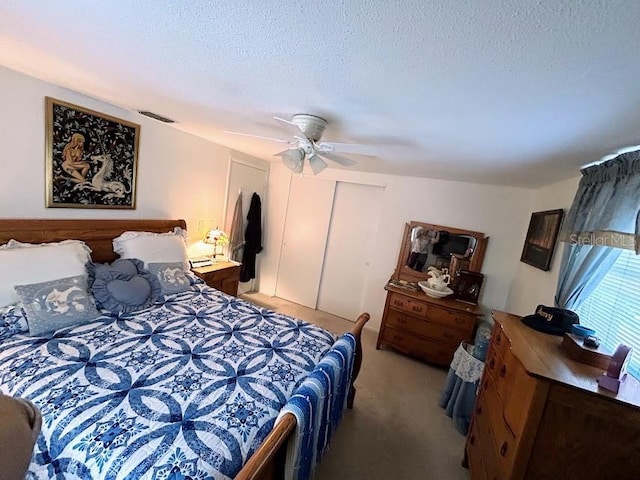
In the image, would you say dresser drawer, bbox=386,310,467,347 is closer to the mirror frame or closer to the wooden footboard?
the mirror frame

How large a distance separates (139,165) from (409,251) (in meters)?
3.15

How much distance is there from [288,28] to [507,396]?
181 cm

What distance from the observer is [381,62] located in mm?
1021

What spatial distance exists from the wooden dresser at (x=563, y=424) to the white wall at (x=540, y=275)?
1203mm

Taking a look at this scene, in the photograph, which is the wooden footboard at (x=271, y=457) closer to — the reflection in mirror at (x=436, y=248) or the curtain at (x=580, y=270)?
the curtain at (x=580, y=270)

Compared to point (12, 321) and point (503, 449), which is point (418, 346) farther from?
point (12, 321)

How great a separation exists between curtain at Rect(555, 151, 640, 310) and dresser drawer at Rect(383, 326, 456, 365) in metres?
1.39

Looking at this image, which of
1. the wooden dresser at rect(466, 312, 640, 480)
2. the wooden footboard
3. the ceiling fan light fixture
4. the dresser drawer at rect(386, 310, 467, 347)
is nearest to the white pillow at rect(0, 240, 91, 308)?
the ceiling fan light fixture

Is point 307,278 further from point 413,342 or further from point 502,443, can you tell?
point 502,443

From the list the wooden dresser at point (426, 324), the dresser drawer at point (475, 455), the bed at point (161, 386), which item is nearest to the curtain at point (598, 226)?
the dresser drawer at point (475, 455)

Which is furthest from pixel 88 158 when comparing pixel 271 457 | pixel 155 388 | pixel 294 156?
pixel 271 457

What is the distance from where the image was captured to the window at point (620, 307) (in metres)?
1.48

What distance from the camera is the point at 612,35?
73 cm

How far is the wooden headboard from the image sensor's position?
6.39 ft
